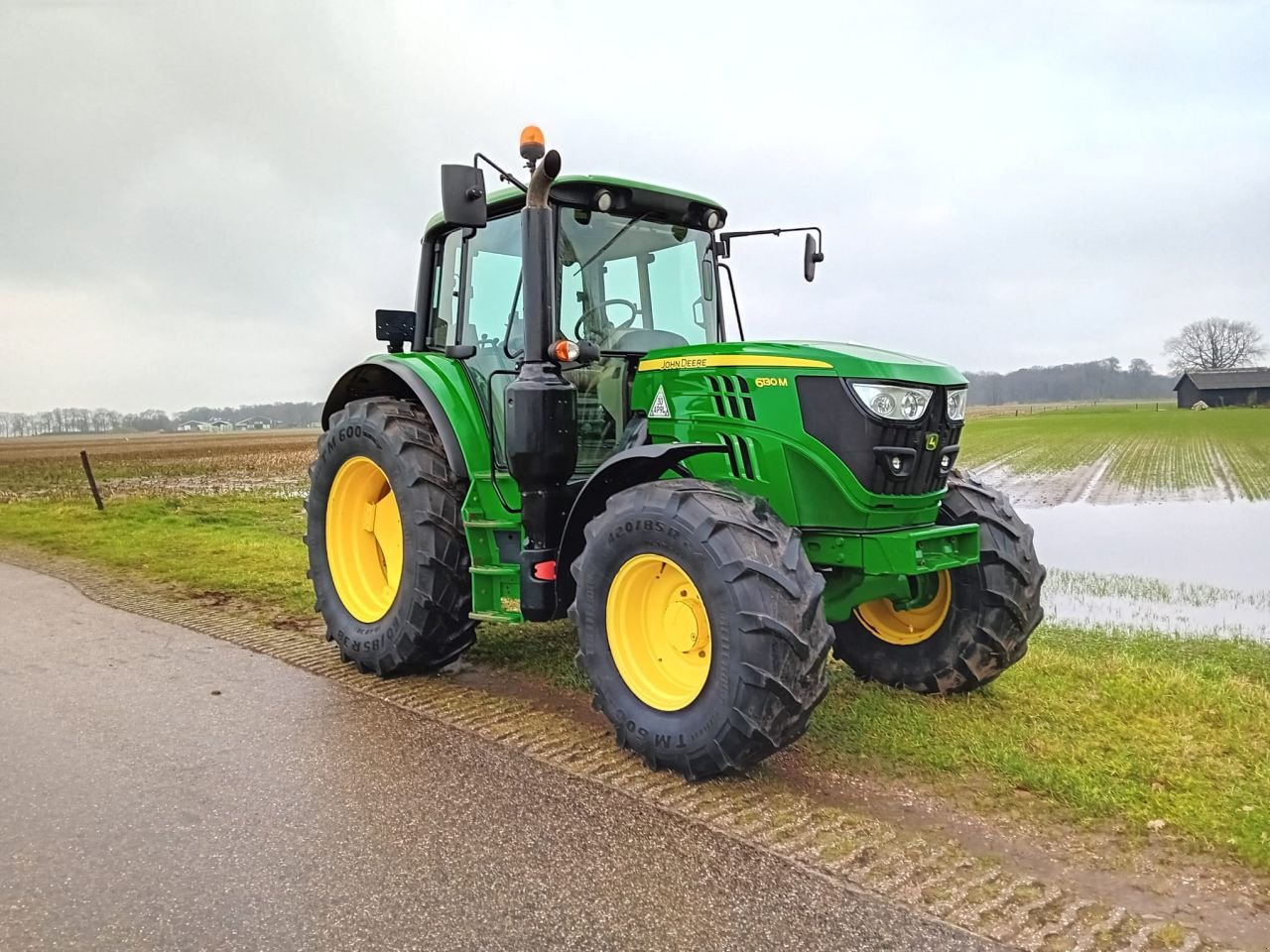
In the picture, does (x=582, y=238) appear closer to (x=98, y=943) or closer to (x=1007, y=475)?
(x=98, y=943)

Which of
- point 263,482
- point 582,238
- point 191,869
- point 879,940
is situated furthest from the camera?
point 263,482

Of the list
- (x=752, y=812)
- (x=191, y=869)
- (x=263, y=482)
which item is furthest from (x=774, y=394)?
(x=263, y=482)

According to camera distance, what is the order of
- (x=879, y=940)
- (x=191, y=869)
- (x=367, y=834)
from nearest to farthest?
(x=879, y=940) → (x=191, y=869) → (x=367, y=834)

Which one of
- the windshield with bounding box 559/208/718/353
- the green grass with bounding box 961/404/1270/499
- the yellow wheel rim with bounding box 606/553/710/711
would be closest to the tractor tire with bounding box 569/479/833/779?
the yellow wheel rim with bounding box 606/553/710/711

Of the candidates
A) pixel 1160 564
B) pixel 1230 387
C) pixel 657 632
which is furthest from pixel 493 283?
pixel 1230 387

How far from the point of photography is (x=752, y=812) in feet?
11.6

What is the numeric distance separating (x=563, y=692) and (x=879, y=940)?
2541 mm

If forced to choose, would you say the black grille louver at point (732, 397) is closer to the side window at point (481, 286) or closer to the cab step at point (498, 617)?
the side window at point (481, 286)

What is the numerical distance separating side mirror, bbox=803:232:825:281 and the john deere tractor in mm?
15

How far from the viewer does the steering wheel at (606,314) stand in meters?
4.87

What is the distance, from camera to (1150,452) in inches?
1109

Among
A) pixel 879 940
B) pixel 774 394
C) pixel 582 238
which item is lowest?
pixel 879 940

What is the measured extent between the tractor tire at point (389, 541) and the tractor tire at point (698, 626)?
3.64 ft

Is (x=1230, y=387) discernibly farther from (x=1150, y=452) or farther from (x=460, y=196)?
(x=460, y=196)
